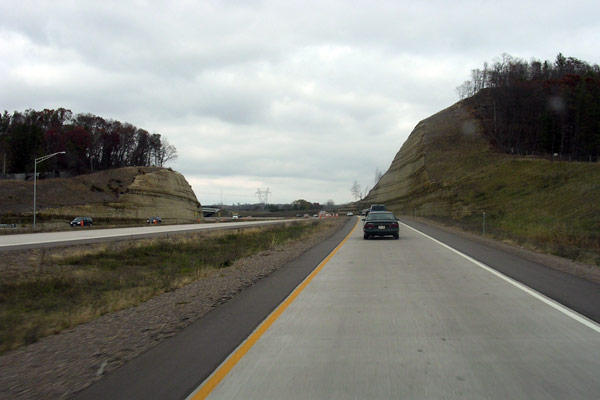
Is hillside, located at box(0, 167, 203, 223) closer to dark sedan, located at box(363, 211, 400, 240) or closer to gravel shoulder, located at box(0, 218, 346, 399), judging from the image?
dark sedan, located at box(363, 211, 400, 240)

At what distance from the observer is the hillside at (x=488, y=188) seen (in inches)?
1216

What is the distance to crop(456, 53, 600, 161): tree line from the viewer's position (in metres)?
77.1

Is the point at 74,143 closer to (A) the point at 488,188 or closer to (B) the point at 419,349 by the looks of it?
(A) the point at 488,188

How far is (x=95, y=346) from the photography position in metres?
6.50

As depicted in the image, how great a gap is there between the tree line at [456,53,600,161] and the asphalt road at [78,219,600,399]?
72.4 meters

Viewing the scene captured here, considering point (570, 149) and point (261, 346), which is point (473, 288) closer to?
point (261, 346)

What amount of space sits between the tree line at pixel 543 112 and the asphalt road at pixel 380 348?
237 feet

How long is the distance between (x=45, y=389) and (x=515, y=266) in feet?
42.8

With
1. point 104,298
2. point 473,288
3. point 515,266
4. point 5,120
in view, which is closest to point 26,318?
point 104,298

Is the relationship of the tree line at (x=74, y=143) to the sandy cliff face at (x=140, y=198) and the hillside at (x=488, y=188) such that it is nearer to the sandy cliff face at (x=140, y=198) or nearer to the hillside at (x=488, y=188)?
the sandy cliff face at (x=140, y=198)

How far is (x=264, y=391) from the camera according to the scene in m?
4.64

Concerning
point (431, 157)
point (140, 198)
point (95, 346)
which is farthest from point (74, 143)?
point (95, 346)

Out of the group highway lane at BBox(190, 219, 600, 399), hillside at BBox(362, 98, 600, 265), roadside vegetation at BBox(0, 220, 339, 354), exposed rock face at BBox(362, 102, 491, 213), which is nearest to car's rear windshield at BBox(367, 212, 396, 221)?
hillside at BBox(362, 98, 600, 265)

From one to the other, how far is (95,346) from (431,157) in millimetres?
94383
